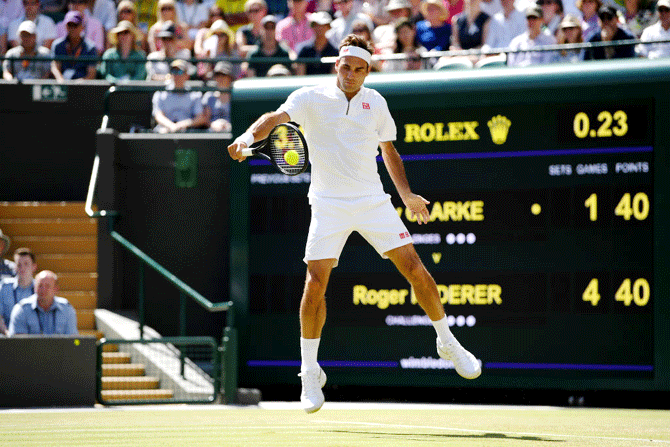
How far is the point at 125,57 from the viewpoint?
14000mm

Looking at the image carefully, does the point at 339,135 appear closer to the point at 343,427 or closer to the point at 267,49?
the point at 343,427

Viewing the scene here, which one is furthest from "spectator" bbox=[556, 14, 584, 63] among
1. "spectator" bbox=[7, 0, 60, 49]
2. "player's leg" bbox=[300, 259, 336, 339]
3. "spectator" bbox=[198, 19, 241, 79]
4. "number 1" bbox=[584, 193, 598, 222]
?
"spectator" bbox=[7, 0, 60, 49]

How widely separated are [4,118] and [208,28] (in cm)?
308

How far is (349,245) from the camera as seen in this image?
10500mm

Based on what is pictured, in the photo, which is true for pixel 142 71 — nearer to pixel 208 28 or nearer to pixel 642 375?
pixel 208 28

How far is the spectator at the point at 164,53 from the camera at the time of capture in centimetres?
1388

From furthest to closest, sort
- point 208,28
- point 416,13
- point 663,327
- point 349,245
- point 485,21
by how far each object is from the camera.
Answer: point 208,28 < point 416,13 < point 485,21 < point 349,245 < point 663,327

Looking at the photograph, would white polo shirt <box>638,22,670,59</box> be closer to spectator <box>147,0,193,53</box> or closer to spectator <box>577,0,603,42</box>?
spectator <box>577,0,603,42</box>

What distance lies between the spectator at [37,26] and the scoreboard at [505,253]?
19.5 ft

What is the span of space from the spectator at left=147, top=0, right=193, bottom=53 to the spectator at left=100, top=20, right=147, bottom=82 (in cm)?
45

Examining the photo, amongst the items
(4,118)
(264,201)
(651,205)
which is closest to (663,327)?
(651,205)

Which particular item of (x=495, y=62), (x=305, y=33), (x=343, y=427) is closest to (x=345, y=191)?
(x=343, y=427)

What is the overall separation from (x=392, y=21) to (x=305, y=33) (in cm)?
135

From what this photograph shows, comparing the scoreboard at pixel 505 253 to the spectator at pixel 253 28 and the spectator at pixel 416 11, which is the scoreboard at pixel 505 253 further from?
the spectator at pixel 253 28
